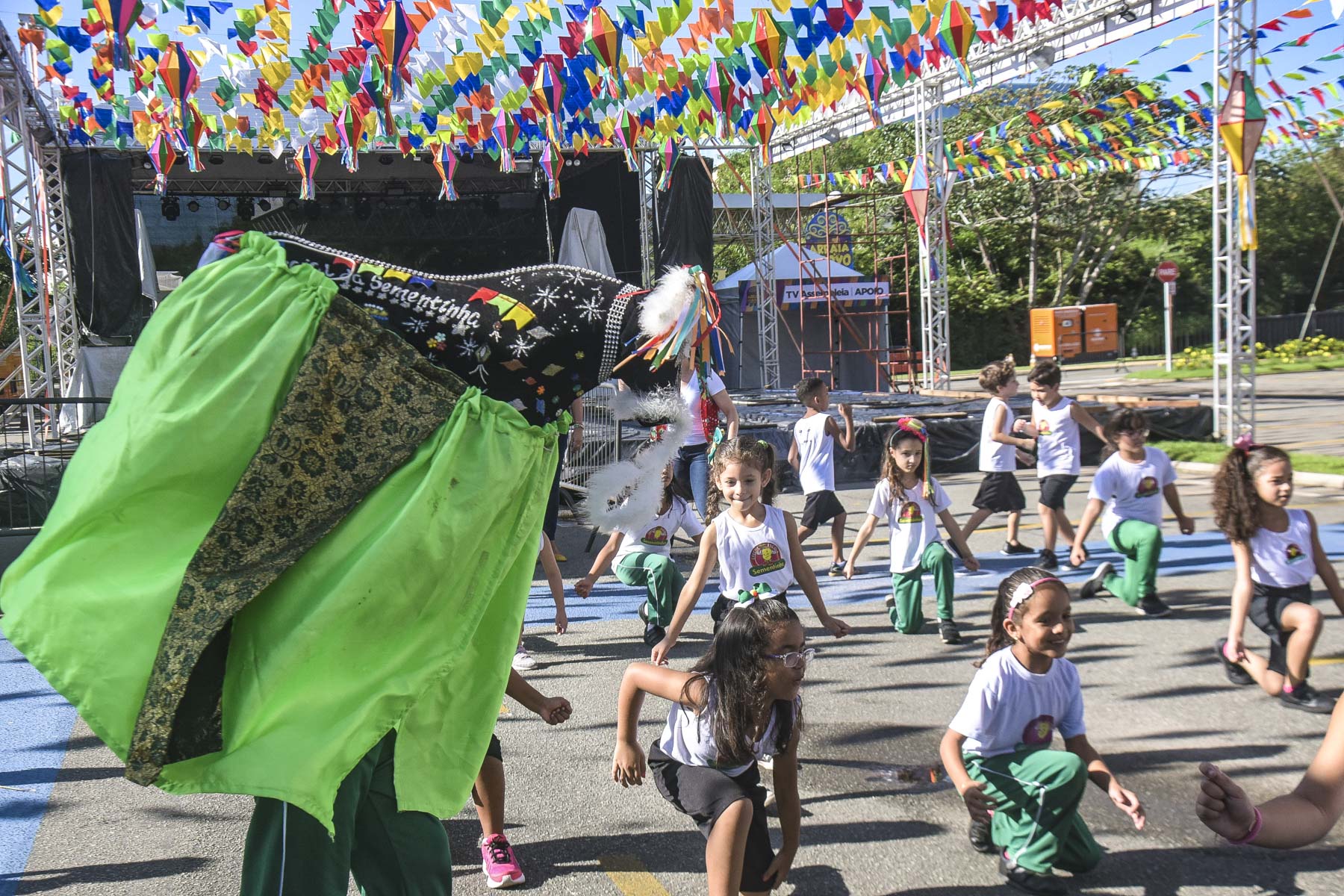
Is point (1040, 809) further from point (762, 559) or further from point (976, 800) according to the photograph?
point (762, 559)

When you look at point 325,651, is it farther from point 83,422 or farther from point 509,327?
point 83,422

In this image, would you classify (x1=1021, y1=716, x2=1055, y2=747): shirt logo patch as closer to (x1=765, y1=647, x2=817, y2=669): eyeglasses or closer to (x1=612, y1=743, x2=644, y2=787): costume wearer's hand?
(x1=765, y1=647, x2=817, y2=669): eyeglasses

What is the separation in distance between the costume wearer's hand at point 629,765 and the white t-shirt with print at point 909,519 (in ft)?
10.1

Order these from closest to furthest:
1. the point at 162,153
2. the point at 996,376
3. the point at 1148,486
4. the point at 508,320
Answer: the point at 508,320
the point at 1148,486
the point at 996,376
the point at 162,153

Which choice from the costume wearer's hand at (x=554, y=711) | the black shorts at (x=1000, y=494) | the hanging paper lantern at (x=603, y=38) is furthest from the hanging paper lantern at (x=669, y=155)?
the costume wearer's hand at (x=554, y=711)

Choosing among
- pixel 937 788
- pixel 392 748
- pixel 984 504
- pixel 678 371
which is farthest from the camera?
pixel 984 504

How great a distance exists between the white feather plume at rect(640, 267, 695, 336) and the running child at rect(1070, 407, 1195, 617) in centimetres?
478

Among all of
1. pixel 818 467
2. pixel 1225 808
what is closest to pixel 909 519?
pixel 818 467

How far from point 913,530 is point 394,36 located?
6.85m

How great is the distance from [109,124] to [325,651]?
42.9 feet

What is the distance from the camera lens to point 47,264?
1426 centimetres

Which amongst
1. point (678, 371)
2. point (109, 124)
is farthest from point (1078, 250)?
point (678, 371)

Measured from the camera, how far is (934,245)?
17688mm

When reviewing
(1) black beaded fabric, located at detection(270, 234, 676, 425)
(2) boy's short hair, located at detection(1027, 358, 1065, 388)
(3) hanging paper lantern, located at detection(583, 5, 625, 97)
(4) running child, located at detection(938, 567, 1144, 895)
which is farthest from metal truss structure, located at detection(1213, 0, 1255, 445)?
(1) black beaded fabric, located at detection(270, 234, 676, 425)
